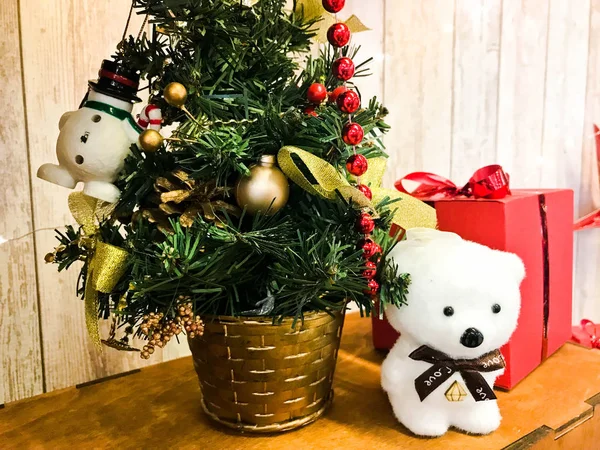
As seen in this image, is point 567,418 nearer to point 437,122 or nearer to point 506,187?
point 506,187

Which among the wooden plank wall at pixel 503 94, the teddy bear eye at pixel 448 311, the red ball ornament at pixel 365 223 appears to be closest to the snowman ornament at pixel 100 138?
the red ball ornament at pixel 365 223

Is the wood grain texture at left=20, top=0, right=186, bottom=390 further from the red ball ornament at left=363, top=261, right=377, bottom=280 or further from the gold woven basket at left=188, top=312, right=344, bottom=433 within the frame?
the red ball ornament at left=363, top=261, right=377, bottom=280

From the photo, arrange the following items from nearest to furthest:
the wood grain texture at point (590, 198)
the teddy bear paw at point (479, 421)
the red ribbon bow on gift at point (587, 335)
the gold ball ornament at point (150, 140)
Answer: the gold ball ornament at point (150, 140) → the teddy bear paw at point (479, 421) → the red ribbon bow on gift at point (587, 335) → the wood grain texture at point (590, 198)

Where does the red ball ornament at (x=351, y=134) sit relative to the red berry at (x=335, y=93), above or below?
below

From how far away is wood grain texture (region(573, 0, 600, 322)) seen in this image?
1343mm

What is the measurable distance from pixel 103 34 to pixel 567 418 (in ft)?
2.60

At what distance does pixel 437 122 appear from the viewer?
1117mm

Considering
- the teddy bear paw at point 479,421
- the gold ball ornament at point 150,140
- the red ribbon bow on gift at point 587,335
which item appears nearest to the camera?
the gold ball ornament at point 150,140

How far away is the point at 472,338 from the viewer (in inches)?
20.4

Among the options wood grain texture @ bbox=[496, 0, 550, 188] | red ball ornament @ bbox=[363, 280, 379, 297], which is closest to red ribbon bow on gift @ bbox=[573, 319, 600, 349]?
wood grain texture @ bbox=[496, 0, 550, 188]

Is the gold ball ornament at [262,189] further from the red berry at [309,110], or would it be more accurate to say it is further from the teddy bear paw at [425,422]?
the teddy bear paw at [425,422]

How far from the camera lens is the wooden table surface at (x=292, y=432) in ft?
1.80

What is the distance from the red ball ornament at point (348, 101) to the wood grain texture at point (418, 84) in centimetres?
59

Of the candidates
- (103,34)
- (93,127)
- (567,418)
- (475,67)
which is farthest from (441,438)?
(475,67)
